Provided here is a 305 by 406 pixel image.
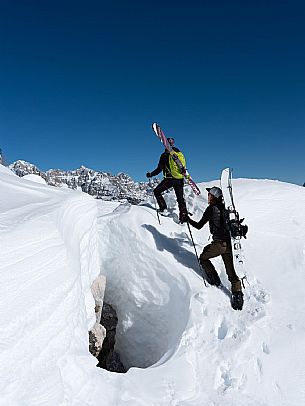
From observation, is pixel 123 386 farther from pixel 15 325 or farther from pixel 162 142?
pixel 162 142

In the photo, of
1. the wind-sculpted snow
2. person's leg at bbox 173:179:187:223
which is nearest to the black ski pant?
person's leg at bbox 173:179:187:223

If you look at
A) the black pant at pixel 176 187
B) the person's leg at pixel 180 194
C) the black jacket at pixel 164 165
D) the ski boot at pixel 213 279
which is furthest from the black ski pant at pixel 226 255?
the black jacket at pixel 164 165

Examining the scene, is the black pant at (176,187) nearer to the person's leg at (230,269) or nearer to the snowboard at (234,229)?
the snowboard at (234,229)

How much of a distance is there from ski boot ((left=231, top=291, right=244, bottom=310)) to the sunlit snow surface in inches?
5.9

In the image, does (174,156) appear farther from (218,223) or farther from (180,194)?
(218,223)

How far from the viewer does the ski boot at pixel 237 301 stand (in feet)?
22.7

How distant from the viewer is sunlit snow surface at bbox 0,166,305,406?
3.89m

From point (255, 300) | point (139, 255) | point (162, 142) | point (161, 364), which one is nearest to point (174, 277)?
point (139, 255)

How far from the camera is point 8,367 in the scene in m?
3.33

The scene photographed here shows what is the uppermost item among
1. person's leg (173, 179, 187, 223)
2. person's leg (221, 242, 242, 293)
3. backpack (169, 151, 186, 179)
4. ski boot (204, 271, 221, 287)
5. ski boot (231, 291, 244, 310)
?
backpack (169, 151, 186, 179)

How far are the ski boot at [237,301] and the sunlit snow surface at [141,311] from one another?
5.9 inches

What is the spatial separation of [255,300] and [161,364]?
9.62 ft

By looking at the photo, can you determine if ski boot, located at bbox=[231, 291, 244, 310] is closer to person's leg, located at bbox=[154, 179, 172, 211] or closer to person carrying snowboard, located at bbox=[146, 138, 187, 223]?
person carrying snowboard, located at bbox=[146, 138, 187, 223]

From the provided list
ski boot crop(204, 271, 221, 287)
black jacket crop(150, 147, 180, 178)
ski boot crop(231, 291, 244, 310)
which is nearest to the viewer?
ski boot crop(231, 291, 244, 310)
